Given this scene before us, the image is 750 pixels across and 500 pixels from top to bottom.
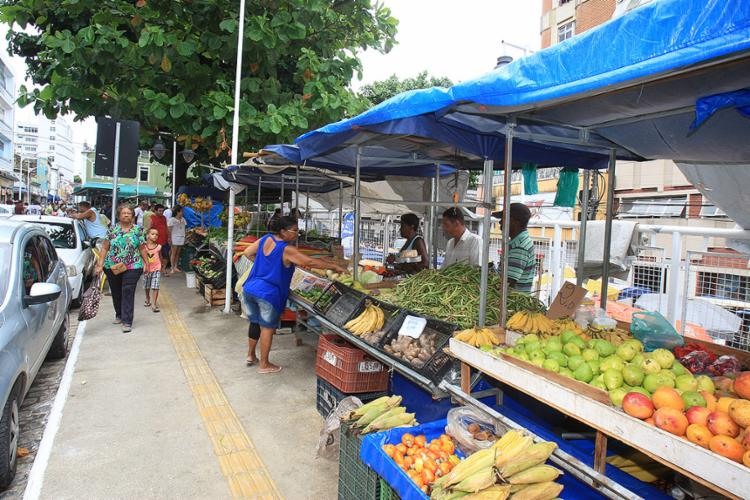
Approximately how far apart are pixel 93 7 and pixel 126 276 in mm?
6951

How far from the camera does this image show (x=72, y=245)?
905 centimetres

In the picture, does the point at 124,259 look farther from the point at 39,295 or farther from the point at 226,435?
the point at 226,435

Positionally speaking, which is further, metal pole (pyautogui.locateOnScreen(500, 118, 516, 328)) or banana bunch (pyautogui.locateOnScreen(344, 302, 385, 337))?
banana bunch (pyautogui.locateOnScreen(344, 302, 385, 337))

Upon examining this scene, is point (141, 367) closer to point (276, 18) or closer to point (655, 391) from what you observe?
point (655, 391)

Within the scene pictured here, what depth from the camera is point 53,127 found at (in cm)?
11525

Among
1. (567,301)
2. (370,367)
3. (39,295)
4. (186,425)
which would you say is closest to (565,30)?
(567,301)

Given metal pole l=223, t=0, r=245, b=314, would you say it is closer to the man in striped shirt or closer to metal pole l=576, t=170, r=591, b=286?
the man in striped shirt

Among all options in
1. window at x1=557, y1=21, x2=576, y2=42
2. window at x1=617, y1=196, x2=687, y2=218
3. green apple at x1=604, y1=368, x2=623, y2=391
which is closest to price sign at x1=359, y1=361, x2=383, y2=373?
green apple at x1=604, y1=368, x2=623, y2=391

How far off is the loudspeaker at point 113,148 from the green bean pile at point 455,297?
5.47 m

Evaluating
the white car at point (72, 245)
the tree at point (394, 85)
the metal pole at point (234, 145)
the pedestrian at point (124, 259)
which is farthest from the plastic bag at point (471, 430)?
the tree at point (394, 85)

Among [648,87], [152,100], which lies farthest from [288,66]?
[648,87]

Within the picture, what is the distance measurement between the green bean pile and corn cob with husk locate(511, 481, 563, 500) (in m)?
1.50

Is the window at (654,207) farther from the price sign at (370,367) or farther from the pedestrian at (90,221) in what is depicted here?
the pedestrian at (90,221)

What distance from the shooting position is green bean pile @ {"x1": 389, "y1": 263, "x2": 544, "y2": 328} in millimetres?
3869
